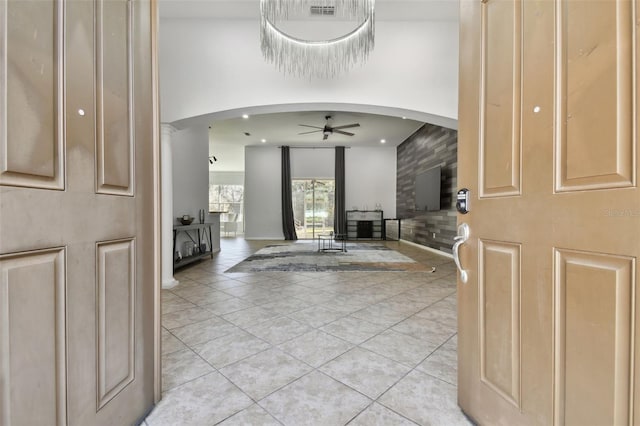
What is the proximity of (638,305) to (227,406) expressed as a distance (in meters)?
1.62

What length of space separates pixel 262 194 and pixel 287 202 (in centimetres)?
96

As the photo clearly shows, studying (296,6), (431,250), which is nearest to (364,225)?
(431,250)

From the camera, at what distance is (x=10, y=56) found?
0.74 metres

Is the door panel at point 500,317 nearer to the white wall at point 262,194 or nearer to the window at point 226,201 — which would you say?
the white wall at point 262,194

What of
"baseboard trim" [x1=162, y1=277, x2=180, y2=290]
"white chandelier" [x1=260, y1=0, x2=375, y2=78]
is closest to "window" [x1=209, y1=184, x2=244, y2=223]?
"baseboard trim" [x1=162, y1=277, x2=180, y2=290]

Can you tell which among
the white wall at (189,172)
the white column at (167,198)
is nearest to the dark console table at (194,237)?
the white wall at (189,172)

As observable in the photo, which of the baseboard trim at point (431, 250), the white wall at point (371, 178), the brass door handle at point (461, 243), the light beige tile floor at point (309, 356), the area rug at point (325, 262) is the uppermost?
the white wall at point (371, 178)

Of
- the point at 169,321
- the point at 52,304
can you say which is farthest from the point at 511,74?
the point at 169,321

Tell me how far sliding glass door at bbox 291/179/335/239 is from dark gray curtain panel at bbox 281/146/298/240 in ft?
1.20

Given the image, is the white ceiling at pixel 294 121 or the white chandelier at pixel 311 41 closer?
the white chandelier at pixel 311 41

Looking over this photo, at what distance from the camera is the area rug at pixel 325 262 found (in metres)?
4.66

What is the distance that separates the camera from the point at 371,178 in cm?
977

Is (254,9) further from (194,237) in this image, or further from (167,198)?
(194,237)

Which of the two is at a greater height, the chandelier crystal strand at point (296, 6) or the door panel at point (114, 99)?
the chandelier crystal strand at point (296, 6)
